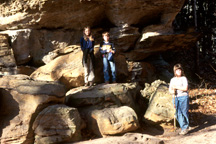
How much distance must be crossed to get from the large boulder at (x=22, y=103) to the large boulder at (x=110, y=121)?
862 millimetres

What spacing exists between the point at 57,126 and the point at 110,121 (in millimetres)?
1162

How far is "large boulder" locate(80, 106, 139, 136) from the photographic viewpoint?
180 inches

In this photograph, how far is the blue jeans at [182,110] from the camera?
16.3 ft

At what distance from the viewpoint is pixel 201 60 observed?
43.3 ft

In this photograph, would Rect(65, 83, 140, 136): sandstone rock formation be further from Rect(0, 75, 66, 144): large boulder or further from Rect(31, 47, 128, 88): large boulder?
Rect(31, 47, 128, 88): large boulder

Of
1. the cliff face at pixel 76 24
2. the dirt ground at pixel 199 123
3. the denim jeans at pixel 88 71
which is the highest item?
the cliff face at pixel 76 24

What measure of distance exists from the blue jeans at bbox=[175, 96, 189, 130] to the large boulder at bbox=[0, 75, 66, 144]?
9.26ft

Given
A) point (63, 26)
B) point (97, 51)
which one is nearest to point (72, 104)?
point (97, 51)

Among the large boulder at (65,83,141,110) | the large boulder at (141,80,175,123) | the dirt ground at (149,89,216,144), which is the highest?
the large boulder at (65,83,141,110)

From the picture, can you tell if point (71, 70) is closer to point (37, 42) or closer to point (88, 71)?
point (88, 71)

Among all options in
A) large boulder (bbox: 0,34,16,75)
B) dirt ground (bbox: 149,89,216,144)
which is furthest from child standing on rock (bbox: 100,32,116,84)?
large boulder (bbox: 0,34,16,75)

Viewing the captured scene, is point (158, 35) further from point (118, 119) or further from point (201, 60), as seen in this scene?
point (201, 60)

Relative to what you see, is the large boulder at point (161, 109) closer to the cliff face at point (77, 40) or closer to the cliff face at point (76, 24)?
the cliff face at point (77, 40)

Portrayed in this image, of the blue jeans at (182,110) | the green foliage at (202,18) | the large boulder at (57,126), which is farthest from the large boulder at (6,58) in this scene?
the green foliage at (202,18)
